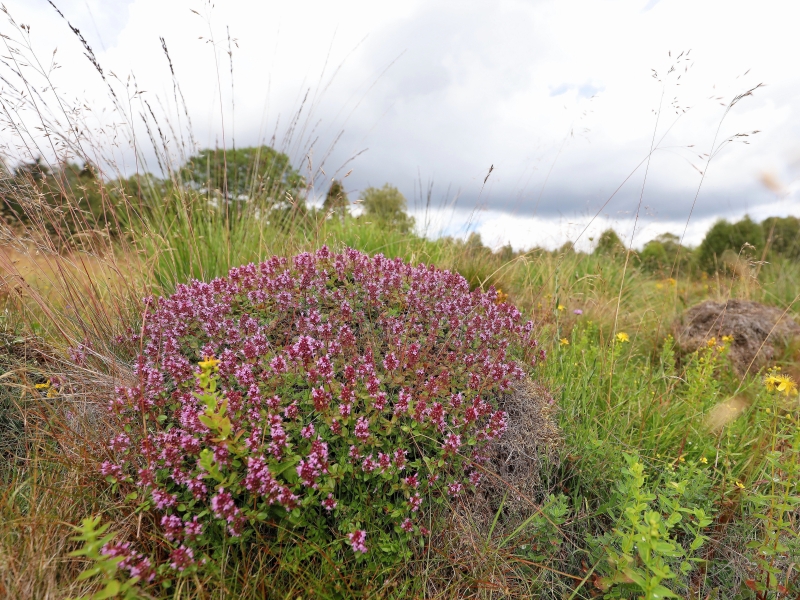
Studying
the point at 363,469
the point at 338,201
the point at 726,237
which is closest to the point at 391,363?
the point at 363,469

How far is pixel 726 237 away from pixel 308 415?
14.9 metres

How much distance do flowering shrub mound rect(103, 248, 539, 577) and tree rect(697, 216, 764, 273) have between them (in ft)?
42.8

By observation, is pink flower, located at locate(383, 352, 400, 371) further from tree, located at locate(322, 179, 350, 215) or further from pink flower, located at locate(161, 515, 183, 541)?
tree, located at locate(322, 179, 350, 215)

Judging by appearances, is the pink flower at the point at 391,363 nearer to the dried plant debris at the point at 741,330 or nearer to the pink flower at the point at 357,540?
the pink flower at the point at 357,540

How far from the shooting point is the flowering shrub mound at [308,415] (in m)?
1.81

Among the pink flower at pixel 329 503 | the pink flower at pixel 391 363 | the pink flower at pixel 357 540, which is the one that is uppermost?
the pink flower at pixel 391 363

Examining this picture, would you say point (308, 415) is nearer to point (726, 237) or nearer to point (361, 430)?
point (361, 430)

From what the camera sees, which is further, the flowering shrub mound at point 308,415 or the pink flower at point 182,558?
the flowering shrub mound at point 308,415

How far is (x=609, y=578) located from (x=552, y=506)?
14.5 inches

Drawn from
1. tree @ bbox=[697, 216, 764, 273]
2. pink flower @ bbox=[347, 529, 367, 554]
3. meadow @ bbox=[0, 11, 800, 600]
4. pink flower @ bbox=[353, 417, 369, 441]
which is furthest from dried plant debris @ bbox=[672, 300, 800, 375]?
tree @ bbox=[697, 216, 764, 273]

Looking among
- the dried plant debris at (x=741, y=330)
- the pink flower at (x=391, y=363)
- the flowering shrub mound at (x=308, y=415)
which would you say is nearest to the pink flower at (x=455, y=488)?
the flowering shrub mound at (x=308, y=415)

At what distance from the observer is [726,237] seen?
13.2m

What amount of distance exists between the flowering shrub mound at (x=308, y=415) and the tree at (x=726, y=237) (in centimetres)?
1304

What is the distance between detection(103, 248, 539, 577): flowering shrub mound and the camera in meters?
1.81
